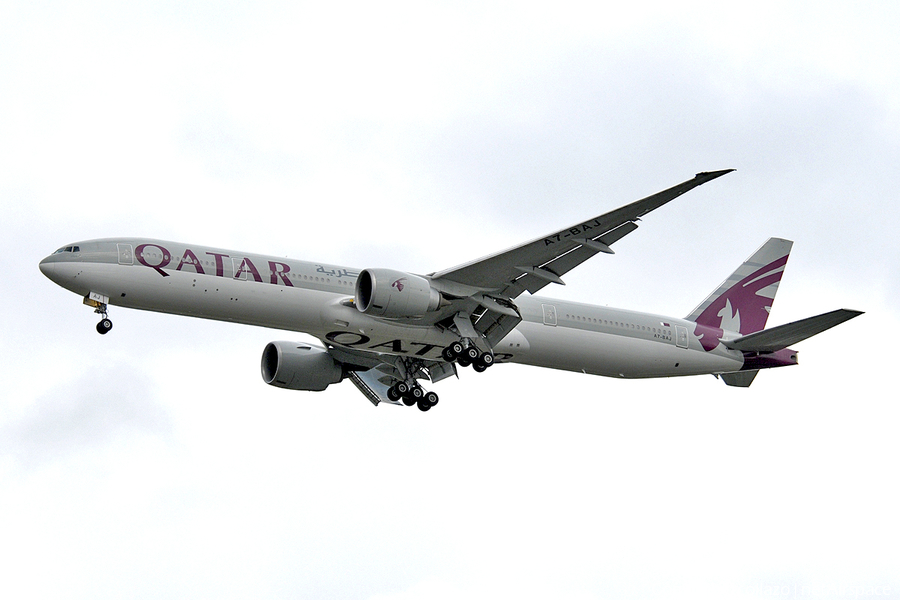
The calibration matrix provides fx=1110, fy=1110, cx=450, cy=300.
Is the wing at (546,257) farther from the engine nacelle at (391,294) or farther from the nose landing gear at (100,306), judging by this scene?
the nose landing gear at (100,306)

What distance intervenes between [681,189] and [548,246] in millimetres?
5232

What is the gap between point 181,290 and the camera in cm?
3209

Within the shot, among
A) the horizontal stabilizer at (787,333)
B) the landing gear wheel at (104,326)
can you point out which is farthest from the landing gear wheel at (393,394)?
the horizontal stabilizer at (787,333)

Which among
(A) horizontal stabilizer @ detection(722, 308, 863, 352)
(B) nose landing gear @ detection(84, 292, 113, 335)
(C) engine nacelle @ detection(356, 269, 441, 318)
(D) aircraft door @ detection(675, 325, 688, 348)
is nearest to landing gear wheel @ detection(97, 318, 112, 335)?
(B) nose landing gear @ detection(84, 292, 113, 335)

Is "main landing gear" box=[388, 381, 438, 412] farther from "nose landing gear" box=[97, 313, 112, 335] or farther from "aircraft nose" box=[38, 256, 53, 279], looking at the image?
"aircraft nose" box=[38, 256, 53, 279]

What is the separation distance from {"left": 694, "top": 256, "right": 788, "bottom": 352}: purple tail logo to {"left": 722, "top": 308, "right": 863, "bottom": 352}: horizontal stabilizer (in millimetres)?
1051

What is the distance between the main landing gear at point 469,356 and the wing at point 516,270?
66 cm

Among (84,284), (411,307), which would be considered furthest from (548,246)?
(84,284)

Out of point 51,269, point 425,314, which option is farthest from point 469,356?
point 51,269

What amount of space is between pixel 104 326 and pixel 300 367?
9571 mm

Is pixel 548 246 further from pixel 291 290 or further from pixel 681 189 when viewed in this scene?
pixel 291 290

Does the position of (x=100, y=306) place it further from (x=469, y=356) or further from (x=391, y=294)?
(x=469, y=356)

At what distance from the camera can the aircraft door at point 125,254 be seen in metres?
31.9

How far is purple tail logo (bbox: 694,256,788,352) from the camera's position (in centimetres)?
4212
